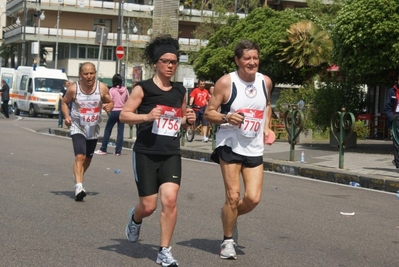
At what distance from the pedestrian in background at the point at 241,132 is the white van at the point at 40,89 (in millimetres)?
39640

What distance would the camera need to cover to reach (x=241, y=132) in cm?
813

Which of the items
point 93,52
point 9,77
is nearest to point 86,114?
point 9,77

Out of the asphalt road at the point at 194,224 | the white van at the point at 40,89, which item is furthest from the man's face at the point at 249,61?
the white van at the point at 40,89

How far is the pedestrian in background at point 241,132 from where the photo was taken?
8102 millimetres

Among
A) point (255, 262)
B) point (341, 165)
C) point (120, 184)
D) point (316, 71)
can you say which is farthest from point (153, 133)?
point (316, 71)

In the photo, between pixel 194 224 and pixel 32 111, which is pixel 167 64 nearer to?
pixel 194 224

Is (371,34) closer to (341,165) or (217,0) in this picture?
(341,165)

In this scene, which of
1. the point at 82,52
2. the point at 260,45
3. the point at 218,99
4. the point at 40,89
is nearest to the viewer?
the point at 218,99

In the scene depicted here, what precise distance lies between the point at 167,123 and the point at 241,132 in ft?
2.32

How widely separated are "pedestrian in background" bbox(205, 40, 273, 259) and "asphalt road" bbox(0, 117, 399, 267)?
51cm

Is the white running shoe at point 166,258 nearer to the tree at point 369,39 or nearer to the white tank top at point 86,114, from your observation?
the white tank top at point 86,114

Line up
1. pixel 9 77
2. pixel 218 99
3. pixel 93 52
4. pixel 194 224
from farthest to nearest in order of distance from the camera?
1. pixel 93 52
2. pixel 9 77
3. pixel 194 224
4. pixel 218 99

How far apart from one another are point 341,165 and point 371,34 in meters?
6.22

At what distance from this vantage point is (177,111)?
7926 millimetres
